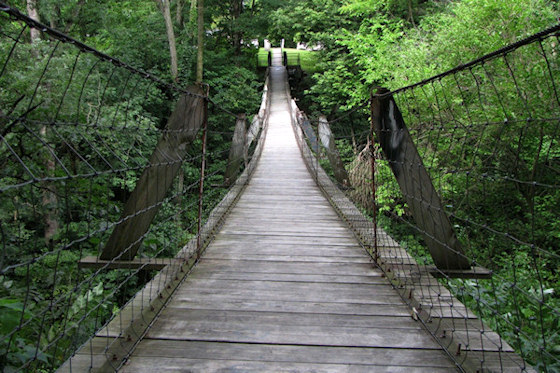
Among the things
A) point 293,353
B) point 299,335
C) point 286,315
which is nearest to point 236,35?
point 286,315

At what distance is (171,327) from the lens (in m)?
1.68

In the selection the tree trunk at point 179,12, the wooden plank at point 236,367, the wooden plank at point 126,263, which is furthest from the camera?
the tree trunk at point 179,12

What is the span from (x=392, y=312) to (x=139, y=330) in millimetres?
1123

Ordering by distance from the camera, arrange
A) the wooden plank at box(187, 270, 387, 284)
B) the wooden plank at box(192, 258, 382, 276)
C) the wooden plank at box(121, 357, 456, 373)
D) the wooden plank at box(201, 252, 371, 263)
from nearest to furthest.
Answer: the wooden plank at box(121, 357, 456, 373) < the wooden plank at box(187, 270, 387, 284) < the wooden plank at box(192, 258, 382, 276) < the wooden plank at box(201, 252, 371, 263)

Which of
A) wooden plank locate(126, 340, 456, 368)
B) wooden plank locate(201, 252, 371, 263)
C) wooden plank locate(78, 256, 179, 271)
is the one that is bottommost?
wooden plank locate(126, 340, 456, 368)

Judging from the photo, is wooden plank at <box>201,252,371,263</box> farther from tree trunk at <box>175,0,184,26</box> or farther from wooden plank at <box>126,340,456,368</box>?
tree trunk at <box>175,0,184,26</box>

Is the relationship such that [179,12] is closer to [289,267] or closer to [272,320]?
[289,267]

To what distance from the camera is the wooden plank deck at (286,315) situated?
4.75ft

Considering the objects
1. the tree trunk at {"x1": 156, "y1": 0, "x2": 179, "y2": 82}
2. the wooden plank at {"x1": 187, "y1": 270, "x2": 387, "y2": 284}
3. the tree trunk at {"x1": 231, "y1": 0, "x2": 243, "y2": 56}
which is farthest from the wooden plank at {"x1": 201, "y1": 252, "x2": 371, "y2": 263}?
the tree trunk at {"x1": 231, "y1": 0, "x2": 243, "y2": 56}

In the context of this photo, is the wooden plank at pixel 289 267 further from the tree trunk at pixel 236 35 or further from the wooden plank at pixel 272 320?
the tree trunk at pixel 236 35

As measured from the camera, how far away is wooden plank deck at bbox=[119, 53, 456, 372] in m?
1.45

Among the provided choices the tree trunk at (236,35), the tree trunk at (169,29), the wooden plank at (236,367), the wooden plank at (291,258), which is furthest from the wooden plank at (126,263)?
the tree trunk at (236,35)

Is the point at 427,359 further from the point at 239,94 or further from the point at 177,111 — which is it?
the point at 239,94

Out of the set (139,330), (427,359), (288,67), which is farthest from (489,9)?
(288,67)
